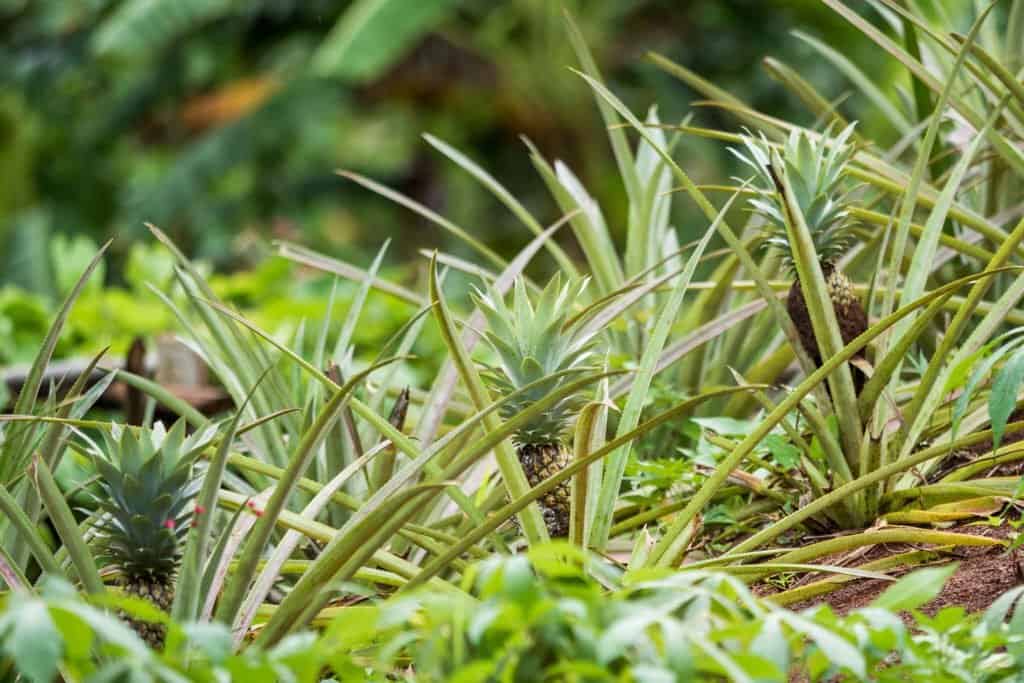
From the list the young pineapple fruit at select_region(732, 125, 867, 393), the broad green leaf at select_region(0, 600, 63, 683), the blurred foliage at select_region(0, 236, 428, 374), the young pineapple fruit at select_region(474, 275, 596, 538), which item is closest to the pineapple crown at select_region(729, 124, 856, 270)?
the young pineapple fruit at select_region(732, 125, 867, 393)

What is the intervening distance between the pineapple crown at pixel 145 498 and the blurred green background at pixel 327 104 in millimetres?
5262

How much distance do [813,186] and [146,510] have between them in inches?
32.4

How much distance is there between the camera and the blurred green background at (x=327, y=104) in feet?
25.6

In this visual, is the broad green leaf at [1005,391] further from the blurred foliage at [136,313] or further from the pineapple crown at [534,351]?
the blurred foliage at [136,313]

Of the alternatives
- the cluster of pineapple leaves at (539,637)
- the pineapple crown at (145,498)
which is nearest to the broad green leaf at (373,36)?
the pineapple crown at (145,498)

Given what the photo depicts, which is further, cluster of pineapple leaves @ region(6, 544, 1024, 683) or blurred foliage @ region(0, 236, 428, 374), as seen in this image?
blurred foliage @ region(0, 236, 428, 374)

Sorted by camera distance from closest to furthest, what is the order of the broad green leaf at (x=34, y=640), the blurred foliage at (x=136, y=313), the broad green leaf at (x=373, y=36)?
the broad green leaf at (x=34, y=640)
the blurred foliage at (x=136, y=313)
the broad green leaf at (x=373, y=36)

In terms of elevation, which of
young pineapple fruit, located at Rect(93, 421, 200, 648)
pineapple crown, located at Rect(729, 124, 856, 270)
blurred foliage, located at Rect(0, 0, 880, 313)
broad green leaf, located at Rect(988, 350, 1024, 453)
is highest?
pineapple crown, located at Rect(729, 124, 856, 270)

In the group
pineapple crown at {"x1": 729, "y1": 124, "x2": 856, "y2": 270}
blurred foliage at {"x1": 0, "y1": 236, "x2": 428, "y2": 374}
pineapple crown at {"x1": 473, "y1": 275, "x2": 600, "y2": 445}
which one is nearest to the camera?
pineapple crown at {"x1": 473, "y1": 275, "x2": 600, "y2": 445}

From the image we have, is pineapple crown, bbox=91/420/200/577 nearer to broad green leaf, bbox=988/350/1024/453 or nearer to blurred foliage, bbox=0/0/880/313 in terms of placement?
broad green leaf, bbox=988/350/1024/453

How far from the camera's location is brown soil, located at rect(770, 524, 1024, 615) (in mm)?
1269

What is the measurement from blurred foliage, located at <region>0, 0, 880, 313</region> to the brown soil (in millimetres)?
5695

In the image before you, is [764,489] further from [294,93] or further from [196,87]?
[196,87]

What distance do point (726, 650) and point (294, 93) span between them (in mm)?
7507
